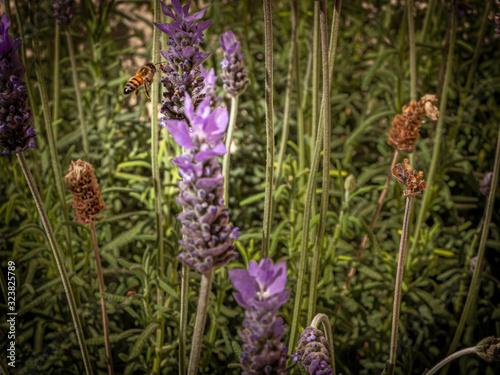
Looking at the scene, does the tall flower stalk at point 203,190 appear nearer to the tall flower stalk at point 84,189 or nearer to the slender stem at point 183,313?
the slender stem at point 183,313

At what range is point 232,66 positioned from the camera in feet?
2.59

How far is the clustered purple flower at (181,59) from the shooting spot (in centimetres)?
56

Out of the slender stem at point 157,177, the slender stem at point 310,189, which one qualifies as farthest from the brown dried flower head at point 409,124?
the slender stem at point 157,177

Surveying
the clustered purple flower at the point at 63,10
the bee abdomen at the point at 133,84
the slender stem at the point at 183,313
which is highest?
the clustered purple flower at the point at 63,10

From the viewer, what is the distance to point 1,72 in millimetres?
574

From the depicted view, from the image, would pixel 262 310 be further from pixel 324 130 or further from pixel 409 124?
pixel 409 124

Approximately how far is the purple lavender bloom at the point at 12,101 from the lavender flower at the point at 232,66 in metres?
0.34

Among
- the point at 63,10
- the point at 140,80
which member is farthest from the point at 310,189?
the point at 63,10

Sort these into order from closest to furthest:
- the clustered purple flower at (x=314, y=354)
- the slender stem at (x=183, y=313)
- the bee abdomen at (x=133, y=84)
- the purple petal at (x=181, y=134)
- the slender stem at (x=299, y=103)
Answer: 1. the purple petal at (x=181, y=134)
2. the clustered purple flower at (x=314, y=354)
3. the slender stem at (x=183, y=313)
4. the bee abdomen at (x=133, y=84)
5. the slender stem at (x=299, y=103)

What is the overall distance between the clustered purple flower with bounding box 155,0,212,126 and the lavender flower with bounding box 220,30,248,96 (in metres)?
0.20

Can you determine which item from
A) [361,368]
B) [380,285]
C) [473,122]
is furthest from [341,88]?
[361,368]

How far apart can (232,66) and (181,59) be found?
0.23 metres

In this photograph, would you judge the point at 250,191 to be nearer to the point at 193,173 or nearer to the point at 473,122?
the point at 473,122

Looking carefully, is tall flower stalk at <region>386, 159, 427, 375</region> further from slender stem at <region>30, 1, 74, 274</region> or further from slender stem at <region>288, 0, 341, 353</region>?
slender stem at <region>30, 1, 74, 274</region>
